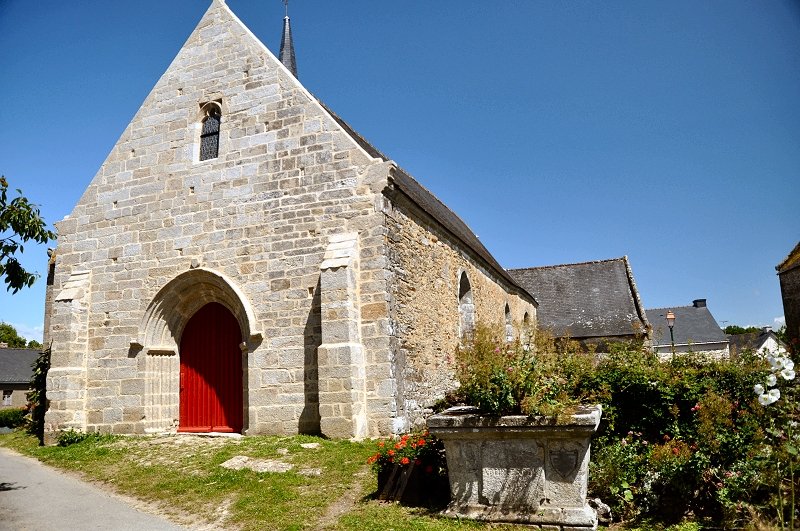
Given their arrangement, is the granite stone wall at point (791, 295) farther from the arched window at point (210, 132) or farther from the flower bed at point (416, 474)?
the arched window at point (210, 132)

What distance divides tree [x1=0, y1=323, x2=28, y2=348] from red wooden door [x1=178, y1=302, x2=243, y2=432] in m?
52.5

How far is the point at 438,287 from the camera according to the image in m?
12.1

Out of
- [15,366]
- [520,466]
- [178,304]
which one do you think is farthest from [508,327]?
[15,366]

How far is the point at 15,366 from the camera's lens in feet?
118

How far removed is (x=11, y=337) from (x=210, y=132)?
54536mm

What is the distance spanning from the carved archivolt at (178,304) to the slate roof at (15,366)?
96.0ft

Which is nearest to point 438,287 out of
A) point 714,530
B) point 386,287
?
point 386,287

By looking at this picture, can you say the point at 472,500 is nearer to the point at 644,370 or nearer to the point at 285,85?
the point at 644,370

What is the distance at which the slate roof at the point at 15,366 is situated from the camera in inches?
1358

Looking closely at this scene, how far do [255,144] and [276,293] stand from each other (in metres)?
2.97

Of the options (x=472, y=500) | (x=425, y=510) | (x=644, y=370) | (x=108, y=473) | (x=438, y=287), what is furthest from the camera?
(x=438, y=287)

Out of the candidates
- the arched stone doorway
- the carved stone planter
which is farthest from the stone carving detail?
the arched stone doorway

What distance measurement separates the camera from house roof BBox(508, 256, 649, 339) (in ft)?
81.9

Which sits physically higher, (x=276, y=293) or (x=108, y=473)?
(x=276, y=293)
